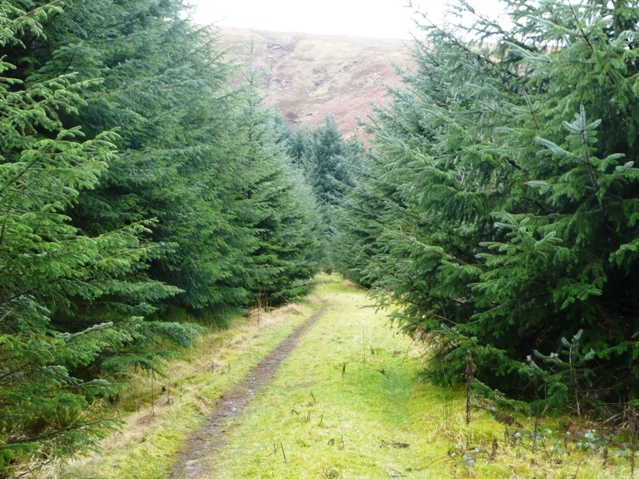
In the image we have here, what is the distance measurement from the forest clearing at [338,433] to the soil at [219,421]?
4 cm

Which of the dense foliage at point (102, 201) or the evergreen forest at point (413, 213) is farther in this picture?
the evergreen forest at point (413, 213)

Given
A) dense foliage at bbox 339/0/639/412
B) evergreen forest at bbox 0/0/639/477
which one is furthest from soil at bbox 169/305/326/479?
dense foliage at bbox 339/0/639/412

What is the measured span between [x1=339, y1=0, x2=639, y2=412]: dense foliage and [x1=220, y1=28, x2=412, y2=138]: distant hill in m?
73.9

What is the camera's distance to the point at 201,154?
42.7 feet

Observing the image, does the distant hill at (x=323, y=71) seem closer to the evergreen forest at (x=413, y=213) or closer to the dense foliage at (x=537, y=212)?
the evergreen forest at (x=413, y=213)

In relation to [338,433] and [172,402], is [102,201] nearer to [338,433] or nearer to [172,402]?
[172,402]

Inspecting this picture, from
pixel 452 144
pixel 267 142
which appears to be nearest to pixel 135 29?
pixel 452 144

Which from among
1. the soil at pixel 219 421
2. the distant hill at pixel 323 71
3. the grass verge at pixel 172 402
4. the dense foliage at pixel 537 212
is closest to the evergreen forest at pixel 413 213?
the dense foliage at pixel 537 212

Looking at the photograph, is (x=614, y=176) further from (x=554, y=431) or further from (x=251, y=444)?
(x=251, y=444)

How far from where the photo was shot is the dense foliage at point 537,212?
19.5 feet

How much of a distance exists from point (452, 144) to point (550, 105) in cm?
154

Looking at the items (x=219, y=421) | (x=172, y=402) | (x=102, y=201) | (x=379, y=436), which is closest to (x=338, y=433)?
(x=379, y=436)

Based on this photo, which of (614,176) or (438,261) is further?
(438,261)

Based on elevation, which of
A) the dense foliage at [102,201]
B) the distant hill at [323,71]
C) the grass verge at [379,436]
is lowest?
the grass verge at [379,436]
